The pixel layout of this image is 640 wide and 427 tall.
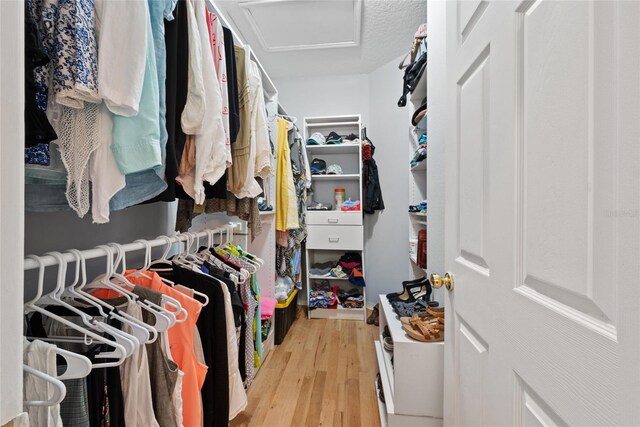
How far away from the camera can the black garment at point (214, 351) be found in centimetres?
89

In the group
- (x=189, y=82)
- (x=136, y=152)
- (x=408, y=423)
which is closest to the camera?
(x=136, y=152)

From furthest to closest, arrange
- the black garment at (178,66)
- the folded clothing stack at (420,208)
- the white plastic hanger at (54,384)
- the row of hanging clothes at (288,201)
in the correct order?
1. the row of hanging clothes at (288,201)
2. the folded clothing stack at (420,208)
3. the black garment at (178,66)
4. the white plastic hanger at (54,384)

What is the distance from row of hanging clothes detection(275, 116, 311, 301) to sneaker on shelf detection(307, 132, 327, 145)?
0.24 metres

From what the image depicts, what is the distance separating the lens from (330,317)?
2689 millimetres

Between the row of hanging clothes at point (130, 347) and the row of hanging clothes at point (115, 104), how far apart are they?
0.71 ft

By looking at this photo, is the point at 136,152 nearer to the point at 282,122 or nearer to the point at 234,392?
the point at 234,392

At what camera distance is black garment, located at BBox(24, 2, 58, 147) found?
465mm

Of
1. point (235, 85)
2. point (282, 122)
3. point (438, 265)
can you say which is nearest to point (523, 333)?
point (438, 265)

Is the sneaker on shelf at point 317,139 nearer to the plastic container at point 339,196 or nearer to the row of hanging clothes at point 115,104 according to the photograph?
the plastic container at point 339,196

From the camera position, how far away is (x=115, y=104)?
556 millimetres

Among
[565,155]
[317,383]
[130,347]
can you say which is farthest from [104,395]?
[317,383]

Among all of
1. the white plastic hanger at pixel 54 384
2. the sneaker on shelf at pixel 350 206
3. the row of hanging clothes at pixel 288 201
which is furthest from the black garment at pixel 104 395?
the sneaker on shelf at pixel 350 206

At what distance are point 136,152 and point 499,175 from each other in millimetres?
768

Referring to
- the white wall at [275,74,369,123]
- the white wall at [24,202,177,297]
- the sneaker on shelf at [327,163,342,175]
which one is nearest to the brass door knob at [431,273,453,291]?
the white wall at [24,202,177,297]
